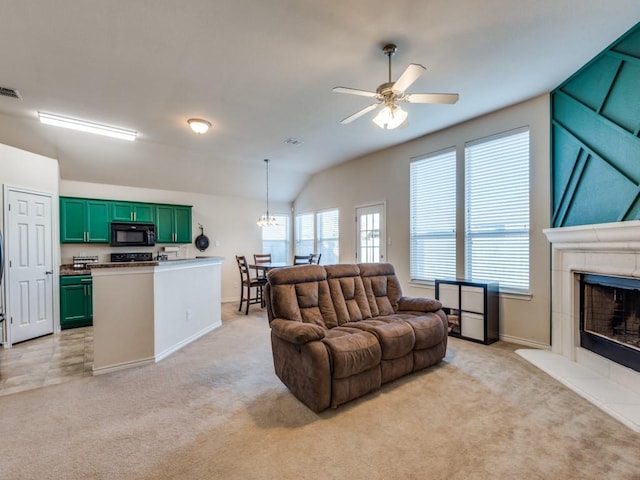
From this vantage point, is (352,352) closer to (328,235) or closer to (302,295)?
(302,295)

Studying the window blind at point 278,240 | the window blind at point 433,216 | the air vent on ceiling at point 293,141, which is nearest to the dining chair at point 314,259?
the window blind at point 278,240

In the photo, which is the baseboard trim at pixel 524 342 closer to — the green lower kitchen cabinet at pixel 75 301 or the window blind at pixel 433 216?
the window blind at pixel 433 216

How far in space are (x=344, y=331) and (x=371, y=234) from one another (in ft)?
10.8

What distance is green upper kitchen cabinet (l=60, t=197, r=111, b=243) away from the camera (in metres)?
5.02

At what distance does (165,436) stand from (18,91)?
4.01 meters

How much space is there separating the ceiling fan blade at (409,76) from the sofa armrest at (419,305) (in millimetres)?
2214

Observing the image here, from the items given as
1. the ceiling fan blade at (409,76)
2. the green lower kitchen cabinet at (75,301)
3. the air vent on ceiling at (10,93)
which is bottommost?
the green lower kitchen cabinet at (75,301)

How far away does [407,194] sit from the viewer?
203 inches

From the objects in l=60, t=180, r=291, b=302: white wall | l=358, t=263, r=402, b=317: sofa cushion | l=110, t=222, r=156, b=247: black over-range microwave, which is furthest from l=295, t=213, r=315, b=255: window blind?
l=358, t=263, r=402, b=317: sofa cushion

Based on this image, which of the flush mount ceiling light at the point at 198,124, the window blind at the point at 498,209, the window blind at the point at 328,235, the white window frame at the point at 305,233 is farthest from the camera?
the white window frame at the point at 305,233

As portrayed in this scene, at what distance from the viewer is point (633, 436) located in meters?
1.97

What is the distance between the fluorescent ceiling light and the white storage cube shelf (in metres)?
5.32

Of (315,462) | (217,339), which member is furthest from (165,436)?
(217,339)

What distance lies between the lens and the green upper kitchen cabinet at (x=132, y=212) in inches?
217
